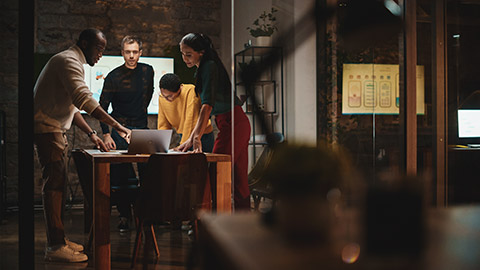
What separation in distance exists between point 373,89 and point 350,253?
3602 millimetres

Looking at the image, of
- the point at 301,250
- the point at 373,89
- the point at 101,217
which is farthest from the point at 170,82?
the point at 301,250

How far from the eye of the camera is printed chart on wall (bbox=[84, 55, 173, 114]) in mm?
2965

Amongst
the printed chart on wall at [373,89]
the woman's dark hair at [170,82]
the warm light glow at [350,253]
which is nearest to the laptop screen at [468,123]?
the printed chart on wall at [373,89]

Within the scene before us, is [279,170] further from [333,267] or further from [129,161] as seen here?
[129,161]

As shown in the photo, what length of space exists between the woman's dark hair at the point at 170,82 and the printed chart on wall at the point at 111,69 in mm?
26

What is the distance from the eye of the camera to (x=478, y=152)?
13.4ft

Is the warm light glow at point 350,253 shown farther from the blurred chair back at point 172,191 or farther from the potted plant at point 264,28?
the potted plant at point 264,28

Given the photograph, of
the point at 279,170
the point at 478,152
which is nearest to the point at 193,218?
the point at 279,170

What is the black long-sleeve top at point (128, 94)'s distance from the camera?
3.00 metres

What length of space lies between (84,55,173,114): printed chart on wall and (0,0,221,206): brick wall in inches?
1.6

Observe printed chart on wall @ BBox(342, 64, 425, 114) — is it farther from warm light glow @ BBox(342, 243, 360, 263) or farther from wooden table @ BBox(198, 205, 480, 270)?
warm light glow @ BBox(342, 243, 360, 263)

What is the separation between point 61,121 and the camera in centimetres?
300

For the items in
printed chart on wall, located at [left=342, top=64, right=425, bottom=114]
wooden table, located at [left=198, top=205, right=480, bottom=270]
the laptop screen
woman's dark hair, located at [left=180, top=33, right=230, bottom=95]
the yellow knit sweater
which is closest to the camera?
wooden table, located at [left=198, top=205, right=480, bottom=270]

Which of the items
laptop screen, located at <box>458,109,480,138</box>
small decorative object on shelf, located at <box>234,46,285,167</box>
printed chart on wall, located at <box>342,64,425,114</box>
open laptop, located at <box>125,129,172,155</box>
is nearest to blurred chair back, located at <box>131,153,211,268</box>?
open laptop, located at <box>125,129,172,155</box>
